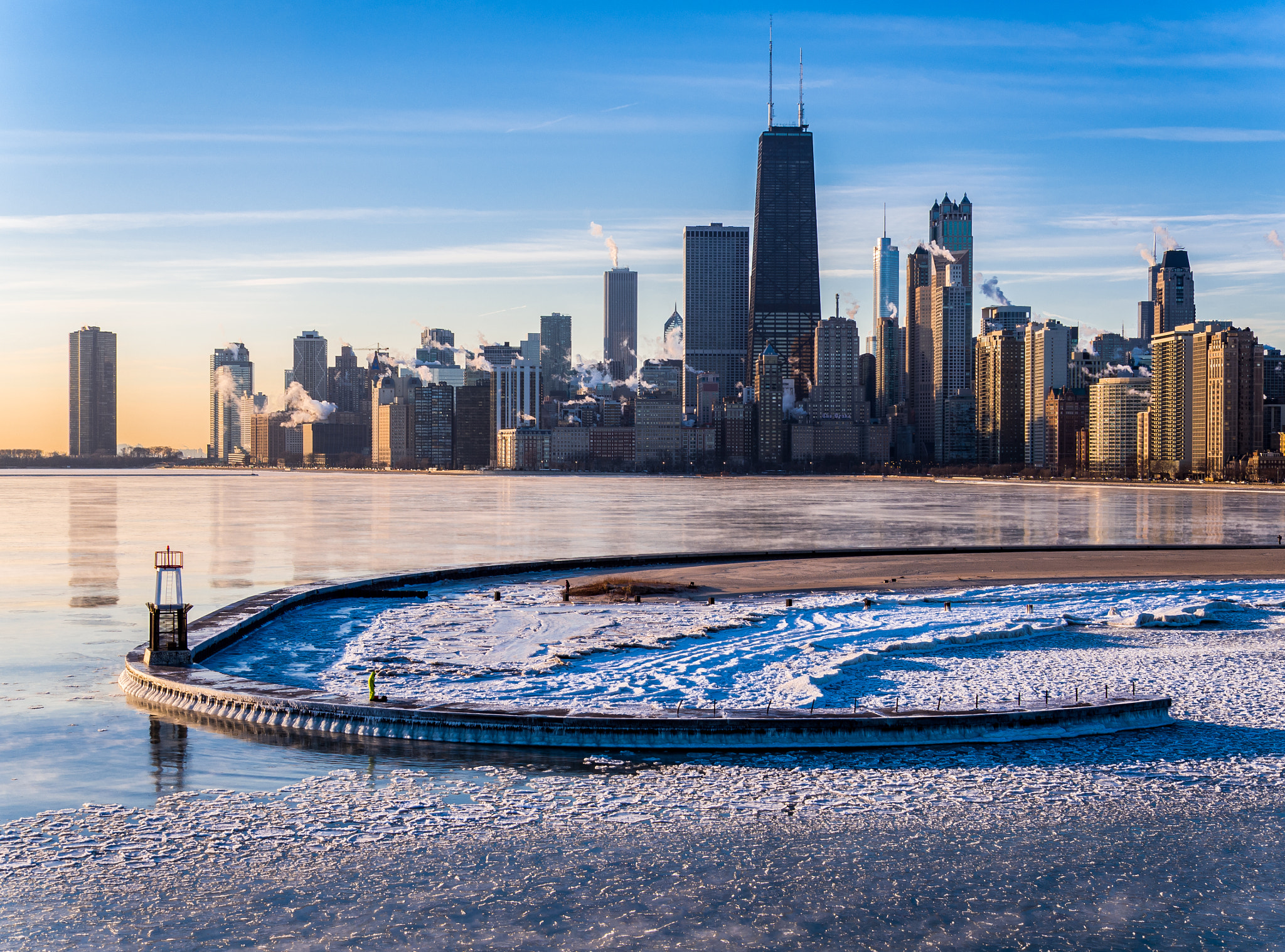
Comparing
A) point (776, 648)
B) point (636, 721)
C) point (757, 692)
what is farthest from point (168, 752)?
point (776, 648)

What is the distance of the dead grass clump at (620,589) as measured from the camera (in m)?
35.3

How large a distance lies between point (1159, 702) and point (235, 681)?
1582cm

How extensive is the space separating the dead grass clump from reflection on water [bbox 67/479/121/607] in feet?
45.3

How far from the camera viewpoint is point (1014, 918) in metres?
11.0

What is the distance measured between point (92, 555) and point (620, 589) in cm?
2769

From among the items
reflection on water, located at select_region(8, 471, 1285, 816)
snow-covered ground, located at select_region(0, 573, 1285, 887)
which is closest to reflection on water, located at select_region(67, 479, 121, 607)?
reflection on water, located at select_region(8, 471, 1285, 816)

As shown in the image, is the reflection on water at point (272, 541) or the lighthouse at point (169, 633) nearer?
the reflection on water at point (272, 541)

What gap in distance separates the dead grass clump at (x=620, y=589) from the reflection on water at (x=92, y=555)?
45.3 feet

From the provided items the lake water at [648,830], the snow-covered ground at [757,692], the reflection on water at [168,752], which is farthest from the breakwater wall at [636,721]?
the reflection on water at [168,752]

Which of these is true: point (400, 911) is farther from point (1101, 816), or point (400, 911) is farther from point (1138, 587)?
point (1138, 587)

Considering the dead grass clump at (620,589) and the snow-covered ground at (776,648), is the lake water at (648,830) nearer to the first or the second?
the snow-covered ground at (776,648)

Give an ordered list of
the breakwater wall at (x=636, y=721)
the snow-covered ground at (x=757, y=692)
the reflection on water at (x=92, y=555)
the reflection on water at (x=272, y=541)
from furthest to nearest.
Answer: the reflection on water at (x=92, y=555)
the breakwater wall at (x=636, y=721)
the reflection on water at (x=272, y=541)
the snow-covered ground at (x=757, y=692)

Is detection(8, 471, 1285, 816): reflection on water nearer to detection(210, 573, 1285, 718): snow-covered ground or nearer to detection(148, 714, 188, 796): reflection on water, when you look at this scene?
detection(148, 714, 188, 796): reflection on water

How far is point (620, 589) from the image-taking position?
118 feet
